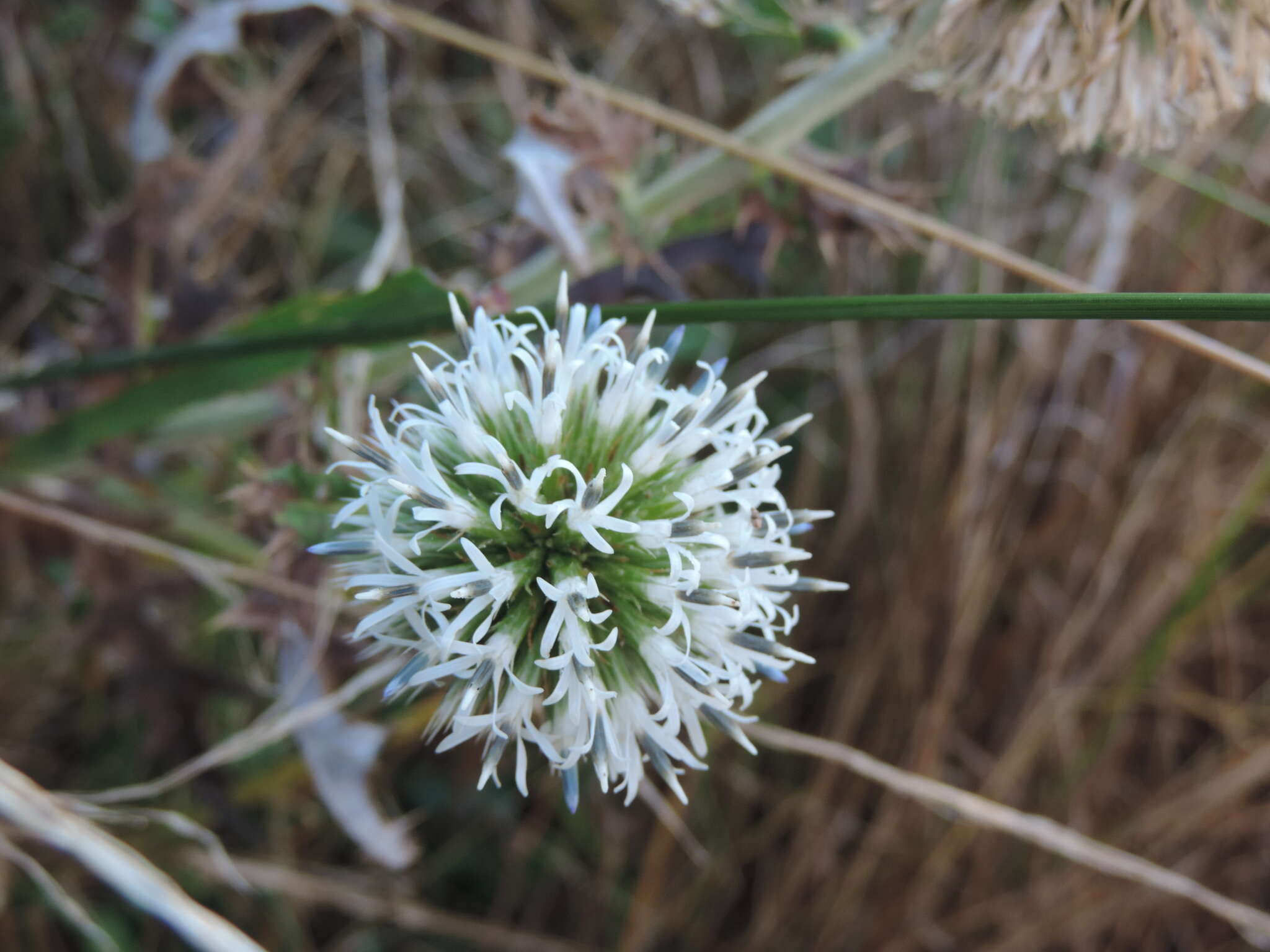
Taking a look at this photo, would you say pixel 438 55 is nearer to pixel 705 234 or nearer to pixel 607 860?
pixel 705 234

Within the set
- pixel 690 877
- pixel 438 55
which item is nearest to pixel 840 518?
pixel 690 877

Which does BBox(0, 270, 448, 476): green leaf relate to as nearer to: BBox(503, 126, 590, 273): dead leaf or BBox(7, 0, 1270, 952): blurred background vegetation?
BBox(7, 0, 1270, 952): blurred background vegetation

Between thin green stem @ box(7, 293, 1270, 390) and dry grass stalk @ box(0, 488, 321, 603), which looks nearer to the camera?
thin green stem @ box(7, 293, 1270, 390)

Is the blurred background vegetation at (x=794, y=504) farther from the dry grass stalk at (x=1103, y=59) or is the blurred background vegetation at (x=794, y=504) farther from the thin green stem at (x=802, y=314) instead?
the dry grass stalk at (x=1103, y=59)

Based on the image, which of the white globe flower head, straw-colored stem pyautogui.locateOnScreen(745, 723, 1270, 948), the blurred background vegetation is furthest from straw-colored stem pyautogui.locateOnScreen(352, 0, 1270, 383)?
straw-colored stem pyautogui.locateOnScreen(745, 723, 1270, 948)

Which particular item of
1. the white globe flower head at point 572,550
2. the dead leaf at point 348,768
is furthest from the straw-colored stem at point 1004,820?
the dead leaf at point 348,768

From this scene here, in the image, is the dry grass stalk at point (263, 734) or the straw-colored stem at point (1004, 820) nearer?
the dry grass stalk at point (263, 734)

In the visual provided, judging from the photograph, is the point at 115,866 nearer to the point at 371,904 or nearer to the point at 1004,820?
the point at 371,904
